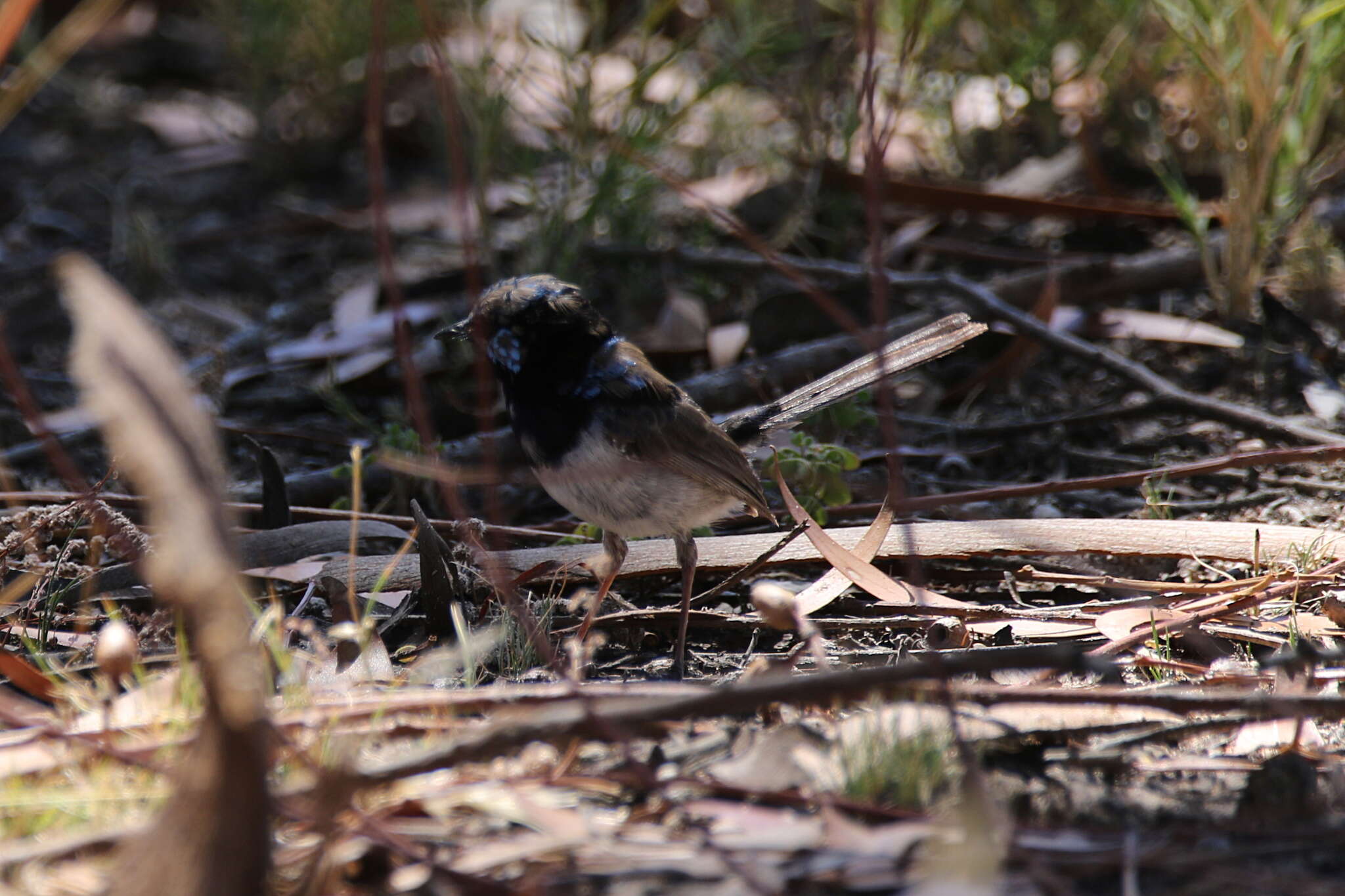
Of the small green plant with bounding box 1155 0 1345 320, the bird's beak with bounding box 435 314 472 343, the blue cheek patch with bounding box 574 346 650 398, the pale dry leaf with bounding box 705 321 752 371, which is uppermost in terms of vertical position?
the small green plant with bounding box 1155 0 1345 320

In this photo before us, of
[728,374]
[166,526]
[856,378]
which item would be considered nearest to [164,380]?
[166,526]

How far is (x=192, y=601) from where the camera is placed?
1.64 meters

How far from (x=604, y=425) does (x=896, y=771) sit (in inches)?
62.8

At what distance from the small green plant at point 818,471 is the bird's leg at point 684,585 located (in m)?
0.46

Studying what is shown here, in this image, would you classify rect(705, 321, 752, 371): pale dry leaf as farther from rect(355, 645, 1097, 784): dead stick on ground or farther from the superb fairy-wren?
rect(355, 645, 1097, 784): dead stick on ground

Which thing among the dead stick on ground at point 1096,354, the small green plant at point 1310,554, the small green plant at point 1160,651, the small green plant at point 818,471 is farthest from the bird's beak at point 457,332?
the small green plant at point 1310,554

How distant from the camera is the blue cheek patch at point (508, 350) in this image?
12.1 feet

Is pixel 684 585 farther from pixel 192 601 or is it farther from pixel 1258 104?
pixel 1258 104

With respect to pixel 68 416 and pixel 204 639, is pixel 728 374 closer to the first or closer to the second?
pixel 68 416

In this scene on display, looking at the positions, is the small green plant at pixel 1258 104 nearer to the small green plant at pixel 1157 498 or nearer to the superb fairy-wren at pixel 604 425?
the small green plant at pixel 1157 498

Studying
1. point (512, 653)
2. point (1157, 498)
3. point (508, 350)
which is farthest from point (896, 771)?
point (1157, 498)

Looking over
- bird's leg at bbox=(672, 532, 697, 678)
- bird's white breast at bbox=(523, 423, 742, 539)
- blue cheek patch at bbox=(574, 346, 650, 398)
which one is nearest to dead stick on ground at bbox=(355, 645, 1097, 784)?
bird's leg at bbox=(672, 532, 697, 678)

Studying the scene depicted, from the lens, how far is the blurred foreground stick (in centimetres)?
161

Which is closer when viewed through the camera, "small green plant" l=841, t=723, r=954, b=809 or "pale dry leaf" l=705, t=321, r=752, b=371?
"small green plant" l=841, t=723, r=954, b=809
